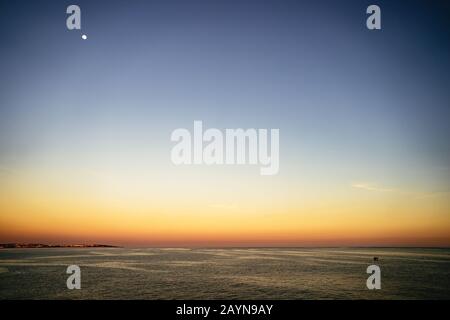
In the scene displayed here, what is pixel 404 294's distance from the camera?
2523 centimetres
